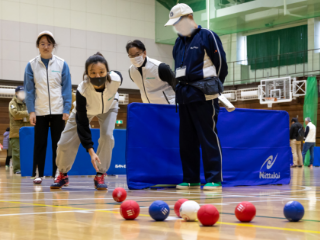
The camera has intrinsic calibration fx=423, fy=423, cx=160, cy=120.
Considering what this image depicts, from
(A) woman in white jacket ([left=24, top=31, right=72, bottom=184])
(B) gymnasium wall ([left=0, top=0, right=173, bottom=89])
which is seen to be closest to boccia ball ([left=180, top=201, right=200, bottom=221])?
(A) woman in white jacket ([left=24, top=31, right=72, bottom=184])

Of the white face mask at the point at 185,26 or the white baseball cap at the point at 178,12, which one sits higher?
the white baseball cap at the point at 178,12

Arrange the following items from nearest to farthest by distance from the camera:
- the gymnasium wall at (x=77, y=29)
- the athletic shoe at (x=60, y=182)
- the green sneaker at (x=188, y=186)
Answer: the green sneaker at (x=188, y=186), the athletic shoe at (x=60, y=182), the gymnasium wall at (x=77, y=29)

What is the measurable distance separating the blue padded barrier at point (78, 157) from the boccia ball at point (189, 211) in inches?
192

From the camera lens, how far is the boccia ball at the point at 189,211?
61.5 inches

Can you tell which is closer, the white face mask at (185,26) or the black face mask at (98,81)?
Result: the black face mask at (98,81)

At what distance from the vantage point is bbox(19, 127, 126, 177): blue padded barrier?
20.1 ft

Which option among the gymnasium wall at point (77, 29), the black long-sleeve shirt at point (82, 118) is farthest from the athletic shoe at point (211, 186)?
the gymnasium wall at point (77, 29)

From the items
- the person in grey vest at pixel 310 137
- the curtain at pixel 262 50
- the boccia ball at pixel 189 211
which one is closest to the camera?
the boccia ball at pixel 189 211

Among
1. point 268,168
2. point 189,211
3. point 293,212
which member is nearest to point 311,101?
point 268,168

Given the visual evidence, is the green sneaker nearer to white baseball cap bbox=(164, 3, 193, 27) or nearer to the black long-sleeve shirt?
the black long-sleeve shirt

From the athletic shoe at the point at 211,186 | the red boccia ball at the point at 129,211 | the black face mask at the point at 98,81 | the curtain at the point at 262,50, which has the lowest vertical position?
the athletic shoe at the point at 211,186

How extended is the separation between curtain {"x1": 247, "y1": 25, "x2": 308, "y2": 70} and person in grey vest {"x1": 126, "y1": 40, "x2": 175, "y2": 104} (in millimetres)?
11755

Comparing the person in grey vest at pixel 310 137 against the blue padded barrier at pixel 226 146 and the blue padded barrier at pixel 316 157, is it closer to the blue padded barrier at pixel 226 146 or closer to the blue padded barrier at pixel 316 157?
the blue padded barrier at pixel 316 157

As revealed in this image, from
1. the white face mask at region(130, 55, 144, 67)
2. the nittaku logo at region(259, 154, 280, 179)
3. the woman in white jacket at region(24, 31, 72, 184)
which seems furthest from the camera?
the woman in white jacket at region(24, 31, 72, 184)
